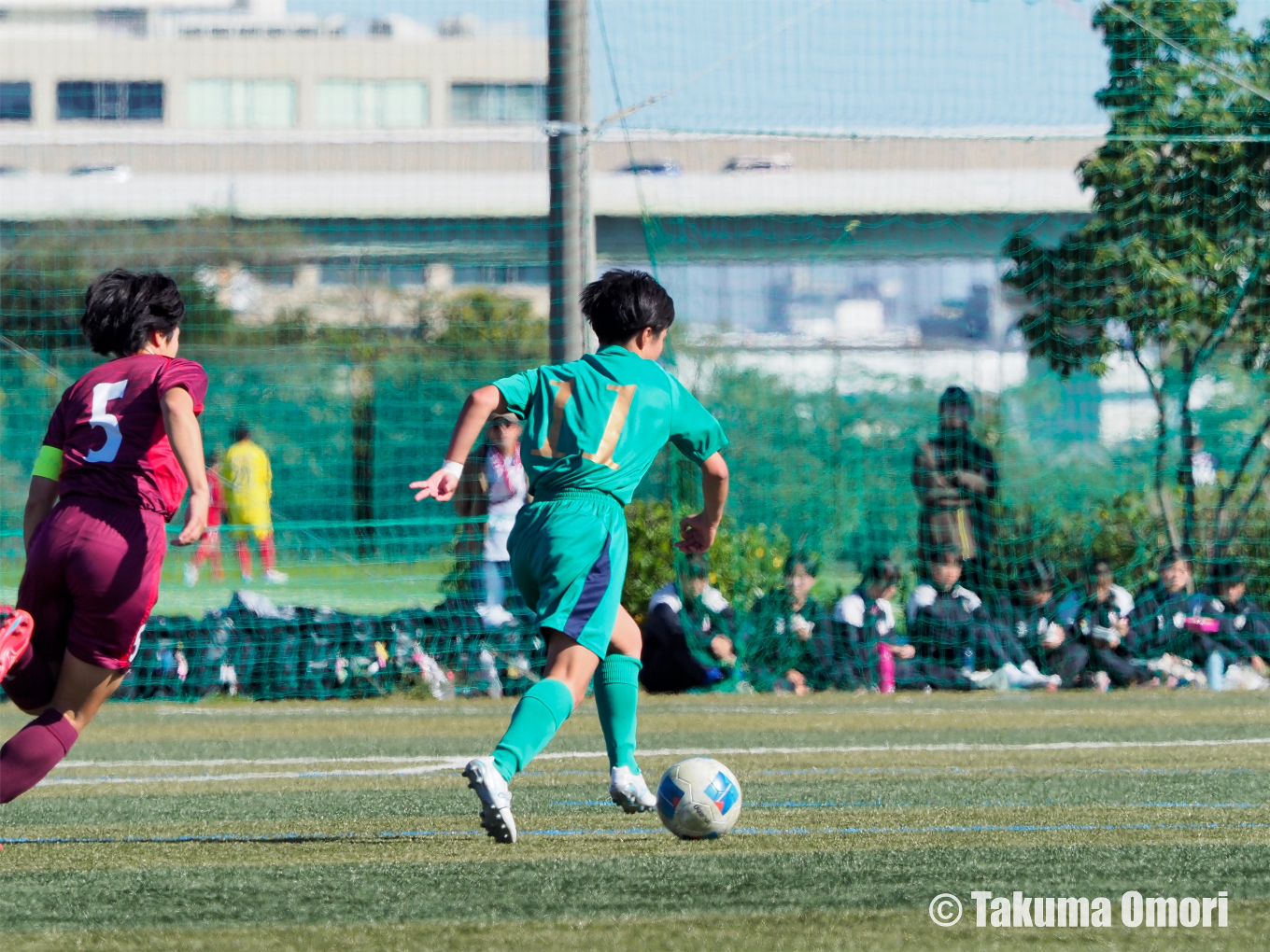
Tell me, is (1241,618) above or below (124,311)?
below

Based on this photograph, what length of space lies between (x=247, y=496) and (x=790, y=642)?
6460 millimetres

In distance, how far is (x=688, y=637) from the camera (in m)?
11.2

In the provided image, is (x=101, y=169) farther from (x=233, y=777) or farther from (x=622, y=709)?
(x=622, y=709)

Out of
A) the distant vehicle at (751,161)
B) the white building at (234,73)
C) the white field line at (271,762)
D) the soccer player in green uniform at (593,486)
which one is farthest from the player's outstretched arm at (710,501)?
the white building at (234,73)

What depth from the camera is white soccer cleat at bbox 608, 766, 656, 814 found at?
16.5 ft

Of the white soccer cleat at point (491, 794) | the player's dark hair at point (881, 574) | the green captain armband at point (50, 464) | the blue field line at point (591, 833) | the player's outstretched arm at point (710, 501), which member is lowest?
the blue field line at point (591, 833)

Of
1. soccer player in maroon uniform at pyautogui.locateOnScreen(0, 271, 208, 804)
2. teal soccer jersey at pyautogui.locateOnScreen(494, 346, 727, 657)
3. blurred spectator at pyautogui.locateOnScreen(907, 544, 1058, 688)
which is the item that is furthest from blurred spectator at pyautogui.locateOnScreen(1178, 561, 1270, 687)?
soccer player in maroon uniform at pyautogui.locateOnScreen(0, 271, 208, 804)

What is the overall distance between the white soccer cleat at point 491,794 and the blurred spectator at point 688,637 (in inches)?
233

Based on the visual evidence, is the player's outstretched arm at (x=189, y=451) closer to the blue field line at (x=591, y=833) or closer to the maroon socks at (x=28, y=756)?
the maroon socks at (x=28, y=756)

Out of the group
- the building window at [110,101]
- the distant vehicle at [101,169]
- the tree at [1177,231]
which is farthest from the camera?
the building window at [110,101]

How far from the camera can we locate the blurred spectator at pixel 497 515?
1109 centimetres

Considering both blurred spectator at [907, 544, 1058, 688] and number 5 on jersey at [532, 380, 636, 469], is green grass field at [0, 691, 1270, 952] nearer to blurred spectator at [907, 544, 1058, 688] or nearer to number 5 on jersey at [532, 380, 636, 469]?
number 5 on jersey at [532, 380, 636, 469]

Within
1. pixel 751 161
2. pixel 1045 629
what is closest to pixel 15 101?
pixel 751 161

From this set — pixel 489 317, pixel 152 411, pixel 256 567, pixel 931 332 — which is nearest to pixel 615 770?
pixel 152 411
